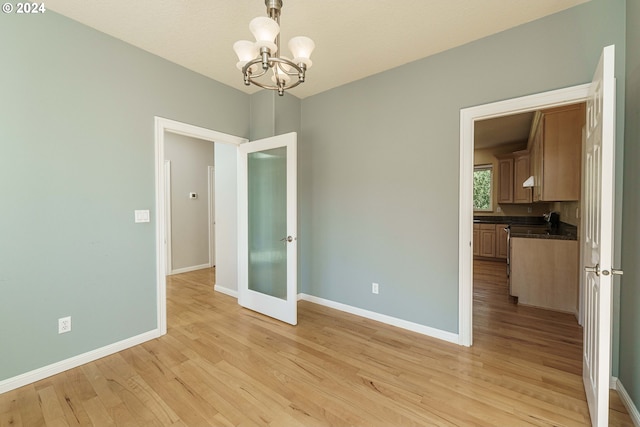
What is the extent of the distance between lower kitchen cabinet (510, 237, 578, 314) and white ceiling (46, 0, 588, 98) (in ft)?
8.52

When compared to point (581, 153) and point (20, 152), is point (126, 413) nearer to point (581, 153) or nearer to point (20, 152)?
point (20, 152)

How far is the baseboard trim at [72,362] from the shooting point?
1.90 m

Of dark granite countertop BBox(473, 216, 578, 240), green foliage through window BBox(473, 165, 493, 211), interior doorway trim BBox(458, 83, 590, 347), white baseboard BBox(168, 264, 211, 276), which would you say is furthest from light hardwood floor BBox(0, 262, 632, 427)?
green foliage through window BBox(473, 165, 493, 211)

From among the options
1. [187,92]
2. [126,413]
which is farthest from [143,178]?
[126,413]

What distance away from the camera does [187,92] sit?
2.84m

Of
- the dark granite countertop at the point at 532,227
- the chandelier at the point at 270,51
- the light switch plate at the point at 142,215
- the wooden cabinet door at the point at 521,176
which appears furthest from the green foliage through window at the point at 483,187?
the light switch plate at the point at 142,215

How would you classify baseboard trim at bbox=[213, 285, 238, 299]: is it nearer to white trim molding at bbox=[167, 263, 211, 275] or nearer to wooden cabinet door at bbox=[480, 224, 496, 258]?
white trim molding at bbox=[167, 263, 211, 275]

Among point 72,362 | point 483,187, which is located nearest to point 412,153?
point 72,362

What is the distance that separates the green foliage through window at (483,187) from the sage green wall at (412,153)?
481 centimetres

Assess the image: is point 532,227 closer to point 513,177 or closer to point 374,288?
point 513,177

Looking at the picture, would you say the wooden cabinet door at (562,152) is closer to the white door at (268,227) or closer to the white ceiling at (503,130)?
the white ceiling at (503,130)

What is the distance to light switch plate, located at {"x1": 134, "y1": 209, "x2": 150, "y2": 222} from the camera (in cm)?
250

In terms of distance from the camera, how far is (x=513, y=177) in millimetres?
5922

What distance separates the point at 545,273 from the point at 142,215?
4.68 metres
